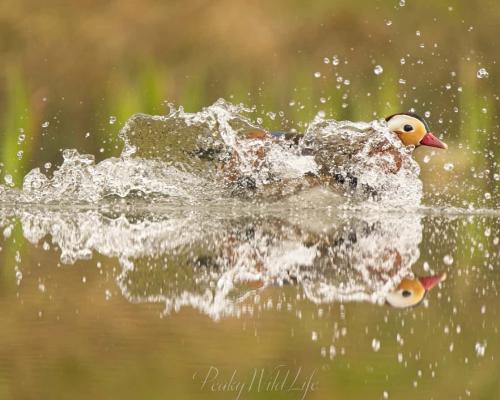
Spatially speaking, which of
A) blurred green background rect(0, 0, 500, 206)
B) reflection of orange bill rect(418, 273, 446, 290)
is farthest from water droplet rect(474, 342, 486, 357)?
blurred green background rect(0, 0, 500, 206)

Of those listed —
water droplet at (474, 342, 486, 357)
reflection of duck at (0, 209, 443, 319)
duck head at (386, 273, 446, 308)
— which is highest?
reflection of duck at (0, 209, 443, 319)

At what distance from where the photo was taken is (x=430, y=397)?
1381 mm

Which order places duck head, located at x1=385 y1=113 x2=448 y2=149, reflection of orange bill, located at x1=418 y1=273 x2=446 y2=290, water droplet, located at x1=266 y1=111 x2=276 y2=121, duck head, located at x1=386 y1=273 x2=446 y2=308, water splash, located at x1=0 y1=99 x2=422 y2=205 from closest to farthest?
1. duck head, located at x1=386 y1=273 x2=446 y2=308
2. reflection of orange bill, located at x1=418 y1=273 x2=446 y2=290
3. water splash, located at x1=0 y1=99 x2=422 y2=205
4. duck head, located at x1=385 y1=113 x2=448 y2=149
5. water droplet, located at x1=266 y1=111 x2=276 y2=121

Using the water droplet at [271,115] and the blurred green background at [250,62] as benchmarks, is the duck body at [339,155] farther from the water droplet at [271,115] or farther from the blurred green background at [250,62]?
the blurred green background at [250,62]

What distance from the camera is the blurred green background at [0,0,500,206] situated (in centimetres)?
633

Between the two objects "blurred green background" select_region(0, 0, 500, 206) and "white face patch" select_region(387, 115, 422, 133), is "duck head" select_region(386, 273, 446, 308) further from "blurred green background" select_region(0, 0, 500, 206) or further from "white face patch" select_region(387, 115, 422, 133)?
"blurred green background" select_region(0, 0, 500, 206)

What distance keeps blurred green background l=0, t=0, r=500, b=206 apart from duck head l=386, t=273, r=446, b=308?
3.69 meters

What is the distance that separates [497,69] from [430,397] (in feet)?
19.4

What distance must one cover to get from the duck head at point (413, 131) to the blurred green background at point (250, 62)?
0.69 metres

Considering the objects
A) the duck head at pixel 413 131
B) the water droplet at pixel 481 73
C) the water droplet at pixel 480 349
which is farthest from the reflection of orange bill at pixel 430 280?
the water droplet at pixel 481 73

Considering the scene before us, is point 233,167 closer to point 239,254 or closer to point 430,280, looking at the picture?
point 239,254

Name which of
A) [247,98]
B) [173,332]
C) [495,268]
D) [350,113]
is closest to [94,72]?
[247,98]

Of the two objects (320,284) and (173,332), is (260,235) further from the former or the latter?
(173,332)

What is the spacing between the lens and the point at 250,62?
280 inches
